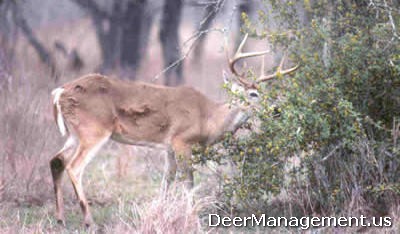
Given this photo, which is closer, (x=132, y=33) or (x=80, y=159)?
(x=80, y=159)

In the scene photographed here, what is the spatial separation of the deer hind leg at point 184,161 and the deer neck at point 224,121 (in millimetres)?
385

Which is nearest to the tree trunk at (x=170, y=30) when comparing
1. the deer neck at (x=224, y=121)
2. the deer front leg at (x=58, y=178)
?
the deer neck at (x=224, y=121)

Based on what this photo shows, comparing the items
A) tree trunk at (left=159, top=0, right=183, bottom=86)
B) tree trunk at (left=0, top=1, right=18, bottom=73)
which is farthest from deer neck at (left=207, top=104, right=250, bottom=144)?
tree trunk at (left=159, top=0, right=183, bottom=86)

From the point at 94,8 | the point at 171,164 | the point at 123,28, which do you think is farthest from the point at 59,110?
the point at 123,28

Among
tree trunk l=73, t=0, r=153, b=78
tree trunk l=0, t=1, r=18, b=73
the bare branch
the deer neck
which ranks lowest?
the deer neck

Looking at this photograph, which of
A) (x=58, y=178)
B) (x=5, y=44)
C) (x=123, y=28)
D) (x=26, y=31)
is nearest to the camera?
(x=58, y=178)

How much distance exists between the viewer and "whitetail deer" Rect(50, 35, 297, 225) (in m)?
8.44

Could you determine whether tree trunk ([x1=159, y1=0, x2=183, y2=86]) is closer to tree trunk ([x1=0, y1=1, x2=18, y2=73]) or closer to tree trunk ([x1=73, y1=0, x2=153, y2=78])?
tree trunk ([x1=73, y1=0, x2=153, y2=78])

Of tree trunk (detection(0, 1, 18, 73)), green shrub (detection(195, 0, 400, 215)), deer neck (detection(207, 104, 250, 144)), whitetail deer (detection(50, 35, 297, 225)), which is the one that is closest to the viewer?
green shrub (detection(195, 0, 400, 215))

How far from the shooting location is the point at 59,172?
8.55 metres

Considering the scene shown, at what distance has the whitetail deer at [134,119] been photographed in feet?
27.7

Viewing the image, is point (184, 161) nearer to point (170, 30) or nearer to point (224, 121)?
point (224, 121)

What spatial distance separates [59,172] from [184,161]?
136cm

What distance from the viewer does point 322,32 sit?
25.4ft
